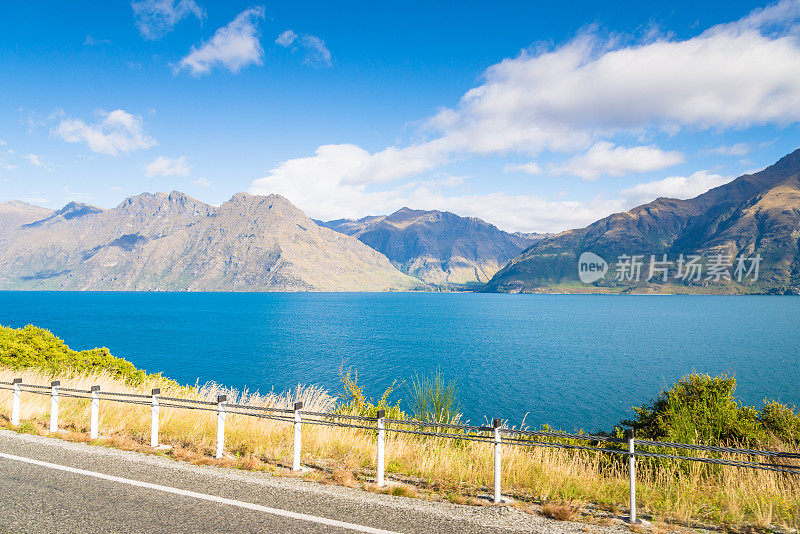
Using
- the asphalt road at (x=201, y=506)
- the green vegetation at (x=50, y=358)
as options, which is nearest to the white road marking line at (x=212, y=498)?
the asphalt road at (x=201, y=506)

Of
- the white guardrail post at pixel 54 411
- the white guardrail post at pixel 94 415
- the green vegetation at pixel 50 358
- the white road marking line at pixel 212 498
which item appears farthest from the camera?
the green vegetation at pixel 50 358

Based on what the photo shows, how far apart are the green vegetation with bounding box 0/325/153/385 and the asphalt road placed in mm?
13997

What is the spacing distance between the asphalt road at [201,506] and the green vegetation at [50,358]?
14.0 m

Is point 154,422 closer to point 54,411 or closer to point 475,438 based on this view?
point 54,411

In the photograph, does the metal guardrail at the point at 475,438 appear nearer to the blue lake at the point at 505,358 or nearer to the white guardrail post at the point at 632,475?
the white guardrail post at the point at 632,475

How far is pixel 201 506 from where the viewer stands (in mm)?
7137

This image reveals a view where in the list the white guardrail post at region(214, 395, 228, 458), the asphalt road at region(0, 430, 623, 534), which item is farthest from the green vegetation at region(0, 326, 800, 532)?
the asphalt road at region(0, 430, 623, 534)

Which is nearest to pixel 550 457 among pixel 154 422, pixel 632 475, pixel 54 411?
pixel 632 475

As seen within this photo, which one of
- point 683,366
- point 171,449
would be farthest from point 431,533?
point 683,366

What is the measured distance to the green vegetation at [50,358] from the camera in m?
21.2

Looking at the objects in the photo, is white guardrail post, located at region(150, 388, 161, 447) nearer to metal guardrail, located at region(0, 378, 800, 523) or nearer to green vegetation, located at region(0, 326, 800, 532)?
metal guardrail, located at region(0, 378, 800, 523)

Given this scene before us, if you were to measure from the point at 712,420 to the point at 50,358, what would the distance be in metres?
29.6

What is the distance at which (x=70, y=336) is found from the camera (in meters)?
92.2

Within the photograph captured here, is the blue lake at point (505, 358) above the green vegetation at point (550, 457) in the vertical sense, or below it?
below
